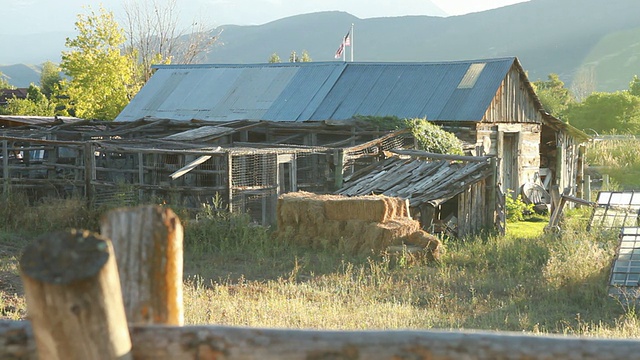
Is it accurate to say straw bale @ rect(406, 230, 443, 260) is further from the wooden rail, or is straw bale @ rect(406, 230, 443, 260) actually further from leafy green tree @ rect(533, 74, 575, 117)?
leafy green tree @ rect(533, 74, 575, 117)

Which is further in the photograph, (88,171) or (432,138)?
(432,138)

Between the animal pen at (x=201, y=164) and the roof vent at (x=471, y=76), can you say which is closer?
the animal pen at (x=201, y=164)

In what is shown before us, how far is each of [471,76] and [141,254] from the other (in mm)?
25499

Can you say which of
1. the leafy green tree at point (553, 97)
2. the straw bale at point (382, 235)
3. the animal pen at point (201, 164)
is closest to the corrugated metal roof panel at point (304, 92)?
the animal pen at point (201, 164)

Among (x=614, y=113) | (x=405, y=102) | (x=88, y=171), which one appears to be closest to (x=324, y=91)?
(x=405, y=102)

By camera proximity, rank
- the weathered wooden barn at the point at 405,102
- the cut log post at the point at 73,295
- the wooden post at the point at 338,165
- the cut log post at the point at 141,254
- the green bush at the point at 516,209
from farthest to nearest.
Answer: the weathered wooden barn at the point at 405,102 → the green bush at the point at 516,209 → the wooden post at the point at 338,165 → the cut log post at the point at 141,254 → the cut log post at the point at 73,295

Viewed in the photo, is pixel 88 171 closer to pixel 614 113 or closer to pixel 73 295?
pixel 73 295

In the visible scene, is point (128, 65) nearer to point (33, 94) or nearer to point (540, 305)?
point (33, 94)

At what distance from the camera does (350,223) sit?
15445mm

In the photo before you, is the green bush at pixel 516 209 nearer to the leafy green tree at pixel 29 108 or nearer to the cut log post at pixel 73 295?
the cut log post at pixel 73 295

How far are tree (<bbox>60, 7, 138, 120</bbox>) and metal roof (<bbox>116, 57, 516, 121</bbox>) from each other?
1088cm

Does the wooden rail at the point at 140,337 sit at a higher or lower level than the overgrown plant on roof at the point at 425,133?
lower

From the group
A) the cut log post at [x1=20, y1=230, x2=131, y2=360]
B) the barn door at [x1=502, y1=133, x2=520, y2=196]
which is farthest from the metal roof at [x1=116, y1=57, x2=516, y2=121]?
→ the cut log post at [x1=20, y1=230, x2=131, y2=360]

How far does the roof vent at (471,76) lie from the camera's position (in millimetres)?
27594
